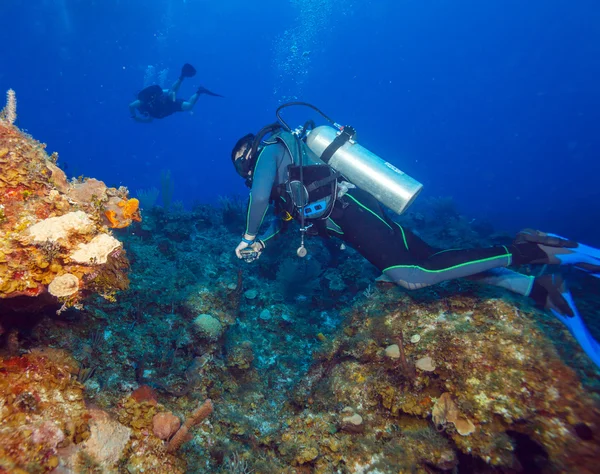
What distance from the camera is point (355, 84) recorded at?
321 ft

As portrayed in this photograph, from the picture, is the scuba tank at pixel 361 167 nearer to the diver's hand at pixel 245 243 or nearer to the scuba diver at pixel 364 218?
the scuba diver at pixel 364 218

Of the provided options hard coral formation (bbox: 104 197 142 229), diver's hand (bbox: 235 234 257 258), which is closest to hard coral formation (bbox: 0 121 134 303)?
hard coral formation (bbox: 104 197 142 229)

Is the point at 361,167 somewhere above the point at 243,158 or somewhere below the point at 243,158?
above

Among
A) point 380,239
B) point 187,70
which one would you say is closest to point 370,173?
point 380,239

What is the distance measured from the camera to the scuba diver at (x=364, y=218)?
Result: 3758mm

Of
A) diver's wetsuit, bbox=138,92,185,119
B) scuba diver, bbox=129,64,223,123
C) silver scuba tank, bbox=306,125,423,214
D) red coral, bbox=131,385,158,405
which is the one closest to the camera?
red coral, bbox=131,385,158,405

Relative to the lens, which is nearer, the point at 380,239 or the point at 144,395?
the point at 144,395

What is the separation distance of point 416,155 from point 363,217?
82916 mm

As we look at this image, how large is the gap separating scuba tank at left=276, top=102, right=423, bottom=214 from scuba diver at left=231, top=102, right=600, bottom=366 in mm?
14

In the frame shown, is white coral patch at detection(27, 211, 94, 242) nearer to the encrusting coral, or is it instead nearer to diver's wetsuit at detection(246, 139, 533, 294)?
the encrusting coral

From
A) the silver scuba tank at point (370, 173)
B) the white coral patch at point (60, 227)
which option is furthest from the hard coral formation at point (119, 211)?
the silver scuba tank at point (370, 173)

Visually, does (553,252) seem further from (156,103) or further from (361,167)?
(156,103)

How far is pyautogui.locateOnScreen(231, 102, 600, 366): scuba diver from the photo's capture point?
3.76 m

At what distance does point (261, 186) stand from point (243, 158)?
633 mm
